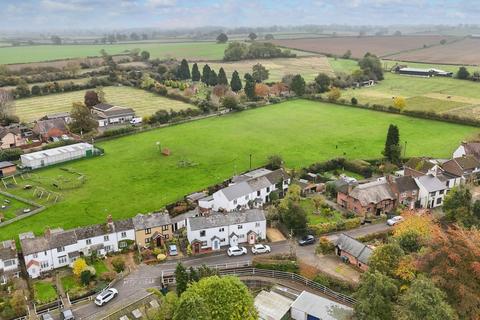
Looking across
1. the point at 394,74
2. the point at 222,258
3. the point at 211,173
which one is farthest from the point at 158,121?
the point at 394,74

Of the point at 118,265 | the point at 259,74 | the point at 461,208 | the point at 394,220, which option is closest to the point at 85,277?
the point at 118,265

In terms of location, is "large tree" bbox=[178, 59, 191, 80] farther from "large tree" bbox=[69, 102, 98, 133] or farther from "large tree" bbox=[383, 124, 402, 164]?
"large tree" bbox=[383, 124, 402, 164]

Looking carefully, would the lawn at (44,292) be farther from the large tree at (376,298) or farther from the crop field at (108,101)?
the crop field at (108,101)

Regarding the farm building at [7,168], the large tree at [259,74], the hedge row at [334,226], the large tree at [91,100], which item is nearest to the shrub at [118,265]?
the hedge row at [334,226]

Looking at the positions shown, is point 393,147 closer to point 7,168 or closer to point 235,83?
point 7,168

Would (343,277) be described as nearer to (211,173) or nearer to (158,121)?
(211,173)

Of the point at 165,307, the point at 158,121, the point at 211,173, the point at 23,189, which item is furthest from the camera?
the point at 158,121
